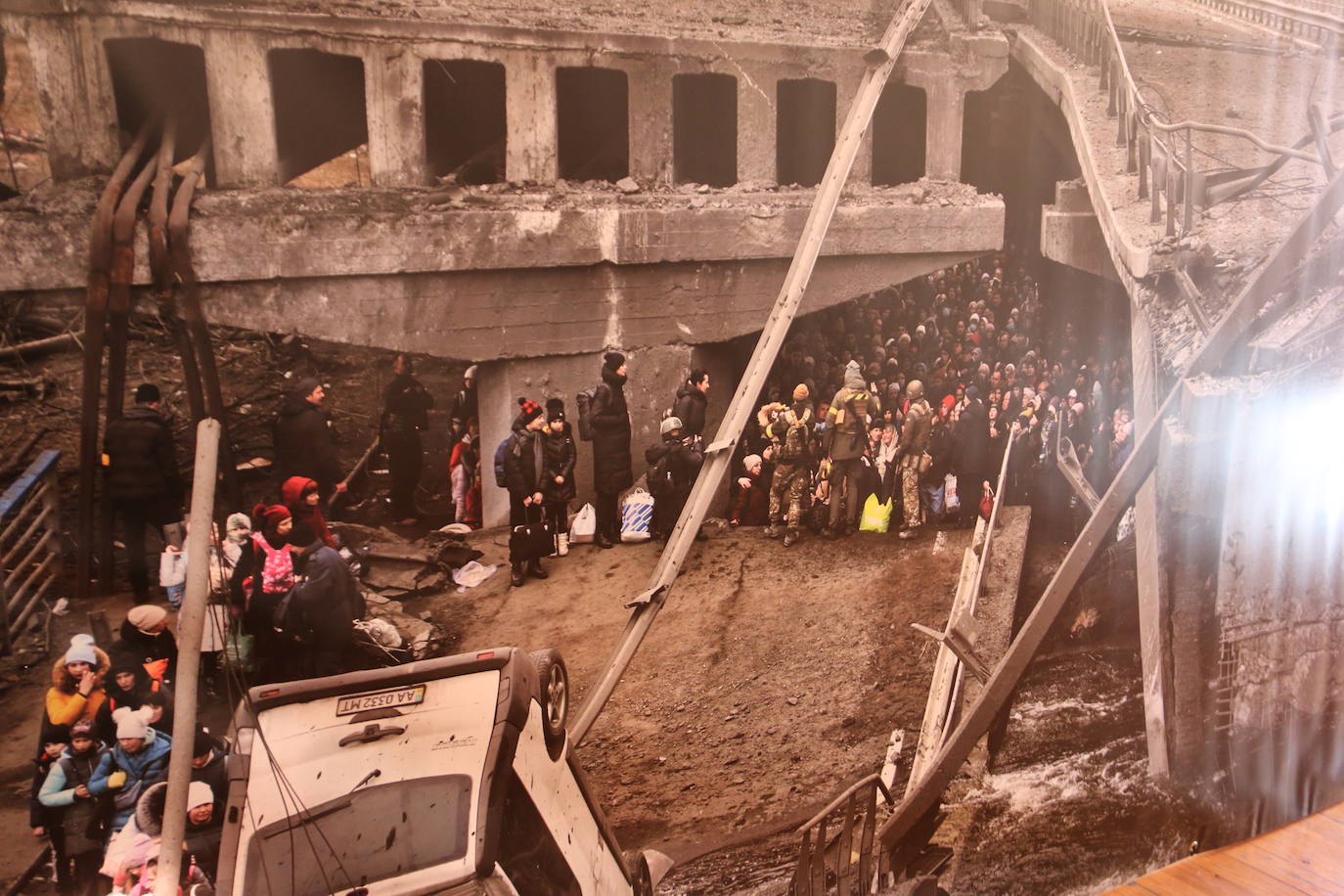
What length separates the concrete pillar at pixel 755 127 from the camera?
3.68 meters

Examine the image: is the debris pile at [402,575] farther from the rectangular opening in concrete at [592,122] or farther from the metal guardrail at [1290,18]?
the metal guardrail at [1290,18]

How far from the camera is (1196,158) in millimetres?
4289

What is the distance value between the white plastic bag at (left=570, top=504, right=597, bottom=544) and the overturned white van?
0.50 meters

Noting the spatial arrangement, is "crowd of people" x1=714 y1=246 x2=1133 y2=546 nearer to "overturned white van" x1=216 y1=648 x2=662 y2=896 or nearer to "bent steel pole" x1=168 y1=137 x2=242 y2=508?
"overturned white van" x1=216 y1=648 x2=662 y2=896

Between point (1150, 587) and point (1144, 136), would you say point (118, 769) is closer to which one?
point (1150, 587)

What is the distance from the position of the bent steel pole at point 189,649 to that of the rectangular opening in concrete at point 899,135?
7.45ft

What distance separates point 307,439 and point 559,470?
756 millimetres

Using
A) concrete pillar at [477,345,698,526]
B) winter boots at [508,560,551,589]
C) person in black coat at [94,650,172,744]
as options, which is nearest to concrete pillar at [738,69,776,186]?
concrete pillar at [477,345,698,526]

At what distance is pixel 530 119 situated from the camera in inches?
135

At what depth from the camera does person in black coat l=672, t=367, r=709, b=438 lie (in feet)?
12.1

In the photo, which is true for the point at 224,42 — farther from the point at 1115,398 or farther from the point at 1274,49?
the point at 1274,49

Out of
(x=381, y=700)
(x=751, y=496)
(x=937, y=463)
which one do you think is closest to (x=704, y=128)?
(x=751, y=496)

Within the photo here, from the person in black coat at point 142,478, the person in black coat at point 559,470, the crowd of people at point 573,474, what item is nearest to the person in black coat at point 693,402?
the crowd of people at point 573,474

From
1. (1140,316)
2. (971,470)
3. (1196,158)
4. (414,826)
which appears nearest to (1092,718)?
(971,470)
